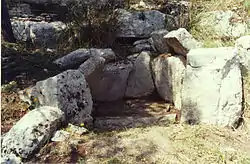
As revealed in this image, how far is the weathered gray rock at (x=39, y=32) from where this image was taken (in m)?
5.77

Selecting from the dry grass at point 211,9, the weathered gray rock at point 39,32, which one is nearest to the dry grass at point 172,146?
the dry grass at point 211,9

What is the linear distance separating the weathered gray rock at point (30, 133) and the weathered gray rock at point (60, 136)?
0.04m

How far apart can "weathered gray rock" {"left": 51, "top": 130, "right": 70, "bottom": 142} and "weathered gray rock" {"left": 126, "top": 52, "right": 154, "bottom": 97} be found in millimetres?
2128

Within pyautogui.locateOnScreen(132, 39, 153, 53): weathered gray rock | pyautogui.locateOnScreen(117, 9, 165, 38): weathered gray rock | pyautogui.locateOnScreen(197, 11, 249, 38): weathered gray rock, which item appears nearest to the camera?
pyautogui.locateOnScreen(197, 11, 249, 38): weathered gray rock

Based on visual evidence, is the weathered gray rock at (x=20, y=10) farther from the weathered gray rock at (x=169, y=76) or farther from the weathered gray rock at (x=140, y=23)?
the weathered gray rock at (x=169, y=76)

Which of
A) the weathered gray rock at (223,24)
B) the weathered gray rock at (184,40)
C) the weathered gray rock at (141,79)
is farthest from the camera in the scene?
the weathered gray rock at (141,79)

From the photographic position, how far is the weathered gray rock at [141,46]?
17.8ft

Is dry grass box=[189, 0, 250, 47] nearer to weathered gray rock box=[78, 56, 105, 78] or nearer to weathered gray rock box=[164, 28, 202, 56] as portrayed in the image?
weathered gray rock box=[164, 28, 202, 56]

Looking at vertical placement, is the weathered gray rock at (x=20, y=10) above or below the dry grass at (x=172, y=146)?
above

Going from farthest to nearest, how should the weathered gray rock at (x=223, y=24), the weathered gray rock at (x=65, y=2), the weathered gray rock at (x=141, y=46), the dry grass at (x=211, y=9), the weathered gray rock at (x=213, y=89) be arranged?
the weathered gray rock at (x=65, y=2) → the weathered gray rock at (x=141, y=46) → the weathered gray rock at (x=223, y=24) → the dry grass at (x=211, y=9) → the weathered gray rock at (x=213, y=89)

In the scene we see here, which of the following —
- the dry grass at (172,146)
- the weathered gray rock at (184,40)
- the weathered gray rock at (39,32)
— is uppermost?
the weathered gray rock at (184,40)

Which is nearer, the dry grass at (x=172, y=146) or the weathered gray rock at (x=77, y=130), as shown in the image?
the dry grass at (x=172, y=146)

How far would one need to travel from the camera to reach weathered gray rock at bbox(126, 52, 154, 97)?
509 centimetres

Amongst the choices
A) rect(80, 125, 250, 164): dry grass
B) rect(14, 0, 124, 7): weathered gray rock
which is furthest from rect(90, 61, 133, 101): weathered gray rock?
rect(80, 125, 250, 164): dry grass
